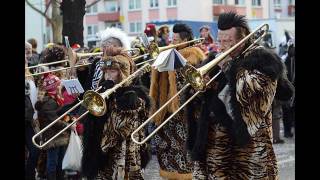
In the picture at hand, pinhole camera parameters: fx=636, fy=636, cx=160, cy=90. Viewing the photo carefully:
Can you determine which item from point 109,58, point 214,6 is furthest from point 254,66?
point 214,6

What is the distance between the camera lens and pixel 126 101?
5.69 m

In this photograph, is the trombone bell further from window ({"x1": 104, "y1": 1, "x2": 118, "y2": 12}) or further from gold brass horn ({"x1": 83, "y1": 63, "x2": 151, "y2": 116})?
window ({"x1": 104, "y1": 1, "x2": 118, "y2": 12})

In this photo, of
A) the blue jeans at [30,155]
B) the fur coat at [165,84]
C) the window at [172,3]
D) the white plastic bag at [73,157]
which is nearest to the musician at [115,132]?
the fur coat at [165,84]

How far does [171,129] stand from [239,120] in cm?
237

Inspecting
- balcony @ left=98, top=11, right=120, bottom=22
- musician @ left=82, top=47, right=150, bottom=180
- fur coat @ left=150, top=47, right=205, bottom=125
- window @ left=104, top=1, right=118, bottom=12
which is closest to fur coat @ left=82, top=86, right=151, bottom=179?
musician @ left=82, top=47, right=150, bottom=180

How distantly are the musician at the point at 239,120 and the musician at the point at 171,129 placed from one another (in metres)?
1.92

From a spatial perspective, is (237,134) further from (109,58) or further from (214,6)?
(214,6)

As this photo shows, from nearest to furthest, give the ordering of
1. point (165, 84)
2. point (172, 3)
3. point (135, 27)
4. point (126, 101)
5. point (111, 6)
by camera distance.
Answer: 1. point (126, 101)
2. point (165, 84)
3. point (172, 3)
4. point (135, 27)
5. point (111, 6)

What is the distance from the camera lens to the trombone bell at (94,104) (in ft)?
18.1

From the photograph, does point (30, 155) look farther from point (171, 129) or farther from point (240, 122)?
point (240, 122)

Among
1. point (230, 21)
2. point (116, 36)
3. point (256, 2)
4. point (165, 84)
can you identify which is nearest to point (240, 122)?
point (230, 21)

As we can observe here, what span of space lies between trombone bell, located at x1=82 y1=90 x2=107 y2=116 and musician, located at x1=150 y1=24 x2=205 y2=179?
1.57 meters

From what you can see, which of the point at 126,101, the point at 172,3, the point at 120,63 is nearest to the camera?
the point at 126,101
